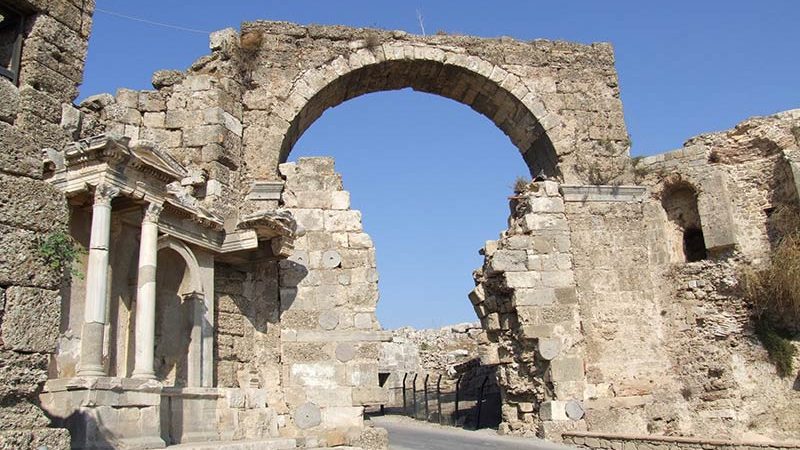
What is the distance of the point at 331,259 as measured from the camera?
33.8ft

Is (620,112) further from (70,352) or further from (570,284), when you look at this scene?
(70,352)

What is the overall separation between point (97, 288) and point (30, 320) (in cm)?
321

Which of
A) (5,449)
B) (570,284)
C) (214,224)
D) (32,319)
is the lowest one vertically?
(5,449)

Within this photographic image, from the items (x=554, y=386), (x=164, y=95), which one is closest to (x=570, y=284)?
(x=554, y=386)

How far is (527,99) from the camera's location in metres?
11.9

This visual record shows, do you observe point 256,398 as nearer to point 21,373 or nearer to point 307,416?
point 307,416

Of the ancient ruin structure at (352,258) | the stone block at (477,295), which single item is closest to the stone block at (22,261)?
the ancient ruin structure at (352,258)

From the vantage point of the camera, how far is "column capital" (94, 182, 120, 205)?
698cm

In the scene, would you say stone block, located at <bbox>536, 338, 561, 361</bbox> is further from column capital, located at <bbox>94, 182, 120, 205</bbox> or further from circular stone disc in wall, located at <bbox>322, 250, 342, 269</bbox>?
column capital, located at <bbox>94, 182, 120, 205</bbox>

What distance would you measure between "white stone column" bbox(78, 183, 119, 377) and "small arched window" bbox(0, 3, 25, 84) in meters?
2.93

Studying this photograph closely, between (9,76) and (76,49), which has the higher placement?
(76,49)

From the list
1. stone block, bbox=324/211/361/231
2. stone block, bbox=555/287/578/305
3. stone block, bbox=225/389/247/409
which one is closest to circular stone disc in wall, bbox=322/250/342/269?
stone block, bbox=324/211/361/231

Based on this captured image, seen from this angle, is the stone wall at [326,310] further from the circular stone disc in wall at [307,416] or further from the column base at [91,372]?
the column base at [91,372]

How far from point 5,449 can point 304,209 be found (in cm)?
723
